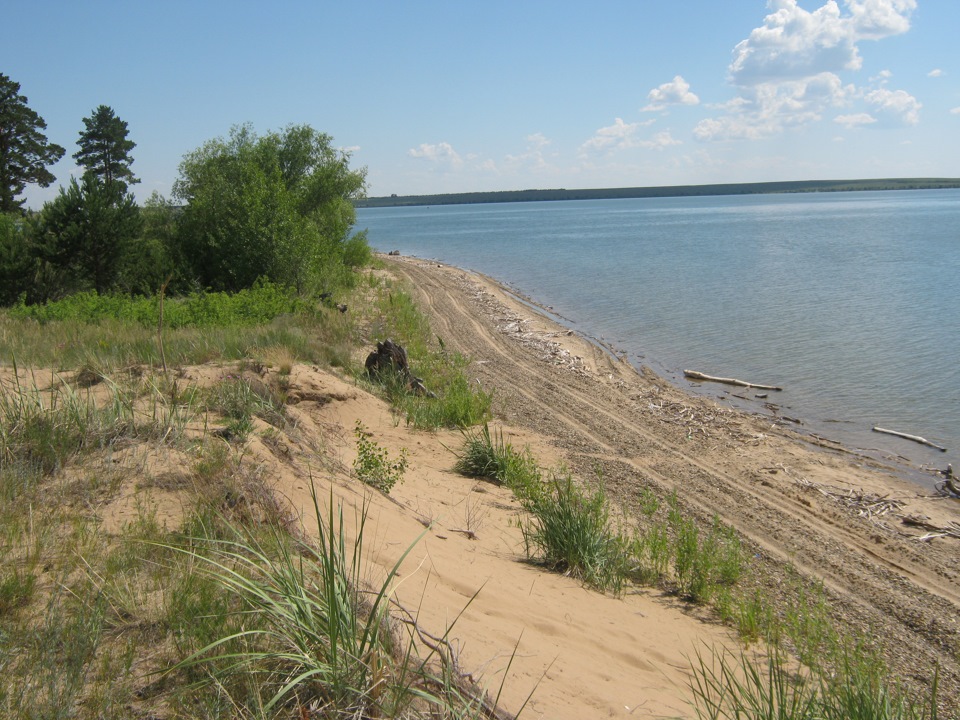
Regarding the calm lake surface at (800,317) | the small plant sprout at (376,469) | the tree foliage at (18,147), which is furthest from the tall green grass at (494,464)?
the tree foliage at (18,147)

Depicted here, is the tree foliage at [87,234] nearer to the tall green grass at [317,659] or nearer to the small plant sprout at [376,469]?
the small plant sprout at [376,469]

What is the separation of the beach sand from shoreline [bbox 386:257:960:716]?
0.03 metres

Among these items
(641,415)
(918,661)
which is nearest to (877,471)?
(641,415)

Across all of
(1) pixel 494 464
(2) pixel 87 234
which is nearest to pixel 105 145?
(2) pixel 87 234

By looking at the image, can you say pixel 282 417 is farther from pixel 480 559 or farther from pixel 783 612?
pixel 783 612

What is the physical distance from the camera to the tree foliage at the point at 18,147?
3569 centimetres

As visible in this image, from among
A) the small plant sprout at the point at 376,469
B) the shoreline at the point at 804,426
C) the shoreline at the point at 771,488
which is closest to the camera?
the shoreline at the point at 771,488

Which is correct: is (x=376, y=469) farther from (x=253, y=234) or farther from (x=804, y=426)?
(x=253, y=234)

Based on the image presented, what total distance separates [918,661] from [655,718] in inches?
143

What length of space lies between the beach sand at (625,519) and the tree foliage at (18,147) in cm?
3213

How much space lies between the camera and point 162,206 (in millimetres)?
30156

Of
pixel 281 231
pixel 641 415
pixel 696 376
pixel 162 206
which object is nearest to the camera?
pixel 641 415

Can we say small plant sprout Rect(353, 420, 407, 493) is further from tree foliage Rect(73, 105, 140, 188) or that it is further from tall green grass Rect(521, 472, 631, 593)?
tree foliage Rect(73, 105, 140, 188)

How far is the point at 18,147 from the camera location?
3709cm
